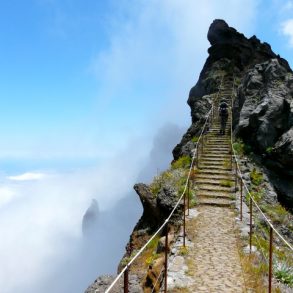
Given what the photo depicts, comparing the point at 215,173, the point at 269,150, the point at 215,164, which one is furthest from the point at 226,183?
the point at 269,150

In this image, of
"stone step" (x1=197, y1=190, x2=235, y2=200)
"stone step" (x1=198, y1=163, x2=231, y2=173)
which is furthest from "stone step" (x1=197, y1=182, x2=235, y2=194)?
"stone step" (x1=198, y1=163, x2=231, y2=173)

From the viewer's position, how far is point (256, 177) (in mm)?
22094

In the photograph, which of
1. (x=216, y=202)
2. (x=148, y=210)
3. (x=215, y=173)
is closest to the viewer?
(x=216, y=202)

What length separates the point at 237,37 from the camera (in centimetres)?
5219

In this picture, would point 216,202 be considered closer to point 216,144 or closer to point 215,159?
point 215,159

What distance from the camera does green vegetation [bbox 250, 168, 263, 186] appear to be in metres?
21.6

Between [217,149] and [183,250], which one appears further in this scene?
[217,149]

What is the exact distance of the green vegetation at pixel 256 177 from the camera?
71.0 ft

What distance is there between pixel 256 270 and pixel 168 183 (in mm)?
9372

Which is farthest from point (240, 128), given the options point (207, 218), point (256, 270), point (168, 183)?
point (256, 270)

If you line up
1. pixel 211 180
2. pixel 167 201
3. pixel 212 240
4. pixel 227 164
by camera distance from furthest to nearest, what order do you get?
1. pixel 227 164
2. pixel 211 180
3. pixel 167 201
4. pixel 212 240

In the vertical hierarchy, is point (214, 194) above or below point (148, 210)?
above

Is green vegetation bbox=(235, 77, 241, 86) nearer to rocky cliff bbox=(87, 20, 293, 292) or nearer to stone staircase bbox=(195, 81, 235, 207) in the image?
rocky cliff bbox=(87, 20, 293, 292)

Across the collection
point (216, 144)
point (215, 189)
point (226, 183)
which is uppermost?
point (216, 144)
